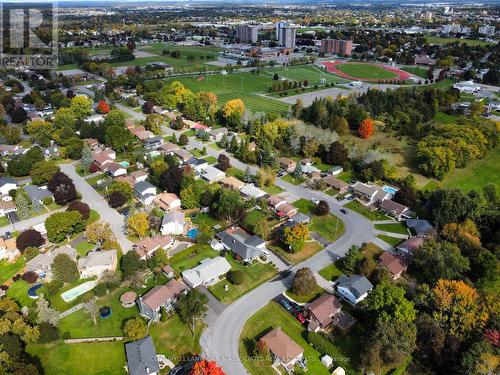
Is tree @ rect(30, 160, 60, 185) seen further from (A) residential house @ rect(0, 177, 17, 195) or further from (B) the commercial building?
(B) the commercial building

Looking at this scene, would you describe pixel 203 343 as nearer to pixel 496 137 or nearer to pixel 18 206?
pixel 18 206

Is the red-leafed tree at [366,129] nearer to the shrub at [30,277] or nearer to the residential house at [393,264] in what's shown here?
the residential house at [393,264]

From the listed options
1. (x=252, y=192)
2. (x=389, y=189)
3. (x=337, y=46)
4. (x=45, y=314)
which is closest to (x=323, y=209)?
(x=252, y=192)

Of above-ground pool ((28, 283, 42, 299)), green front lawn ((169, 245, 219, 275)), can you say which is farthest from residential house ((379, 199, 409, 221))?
above-ground pool ((28, 283, 42, 299))

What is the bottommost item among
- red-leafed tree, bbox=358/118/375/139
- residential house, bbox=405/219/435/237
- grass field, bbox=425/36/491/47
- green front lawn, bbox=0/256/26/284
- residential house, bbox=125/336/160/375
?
residential house, bbox=125/336/160/375

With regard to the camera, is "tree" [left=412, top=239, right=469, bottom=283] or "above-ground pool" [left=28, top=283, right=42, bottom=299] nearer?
"tree" [left=412, top=239, right=469, bottom=283]

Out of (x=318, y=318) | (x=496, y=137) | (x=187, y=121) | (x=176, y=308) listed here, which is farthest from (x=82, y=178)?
(x=496, y=137)

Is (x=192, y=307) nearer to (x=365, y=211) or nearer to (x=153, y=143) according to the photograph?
(x=365, y=211)
